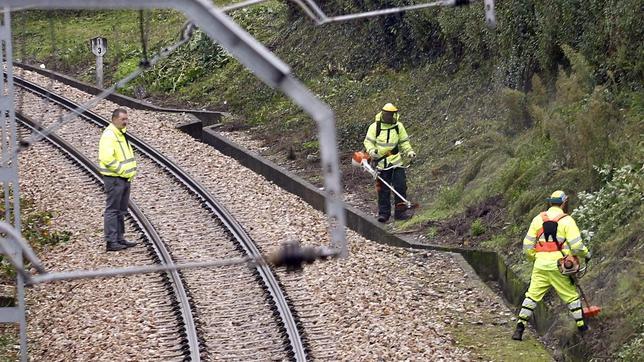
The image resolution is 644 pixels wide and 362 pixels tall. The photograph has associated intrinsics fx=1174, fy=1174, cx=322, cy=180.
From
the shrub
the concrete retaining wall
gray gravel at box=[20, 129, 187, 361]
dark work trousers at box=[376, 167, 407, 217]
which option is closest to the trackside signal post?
the concrete retaining wall

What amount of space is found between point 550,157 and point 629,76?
1.54 meters

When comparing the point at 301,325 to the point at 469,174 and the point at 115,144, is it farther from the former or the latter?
the point at 469,174

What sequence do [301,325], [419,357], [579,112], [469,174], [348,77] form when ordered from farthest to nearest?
[348,77]
[469,174]
[579,112]
[301,325]
[419,357]

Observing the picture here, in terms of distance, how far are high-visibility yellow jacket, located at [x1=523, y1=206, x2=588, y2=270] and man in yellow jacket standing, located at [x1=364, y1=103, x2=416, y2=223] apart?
5082 mm

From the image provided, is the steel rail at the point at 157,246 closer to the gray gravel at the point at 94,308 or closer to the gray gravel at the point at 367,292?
the gray gravel at the point at 94,308

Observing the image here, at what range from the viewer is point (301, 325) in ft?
39.9

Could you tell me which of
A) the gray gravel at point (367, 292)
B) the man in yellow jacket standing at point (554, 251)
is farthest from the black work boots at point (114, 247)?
the man in yellow jacket standing at point (554, 251)

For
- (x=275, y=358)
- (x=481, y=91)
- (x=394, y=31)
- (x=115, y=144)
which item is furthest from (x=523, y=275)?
(x=394, y=31)

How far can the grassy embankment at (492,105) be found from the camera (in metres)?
12.8

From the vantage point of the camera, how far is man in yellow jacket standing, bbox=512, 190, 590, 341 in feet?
36.7

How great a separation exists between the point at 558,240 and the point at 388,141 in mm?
5628

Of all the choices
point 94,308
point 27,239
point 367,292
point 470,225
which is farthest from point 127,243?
point 470,225

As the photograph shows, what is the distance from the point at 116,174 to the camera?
15.4 meters

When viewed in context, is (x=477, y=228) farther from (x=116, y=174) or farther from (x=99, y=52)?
(x=99, y=52)
